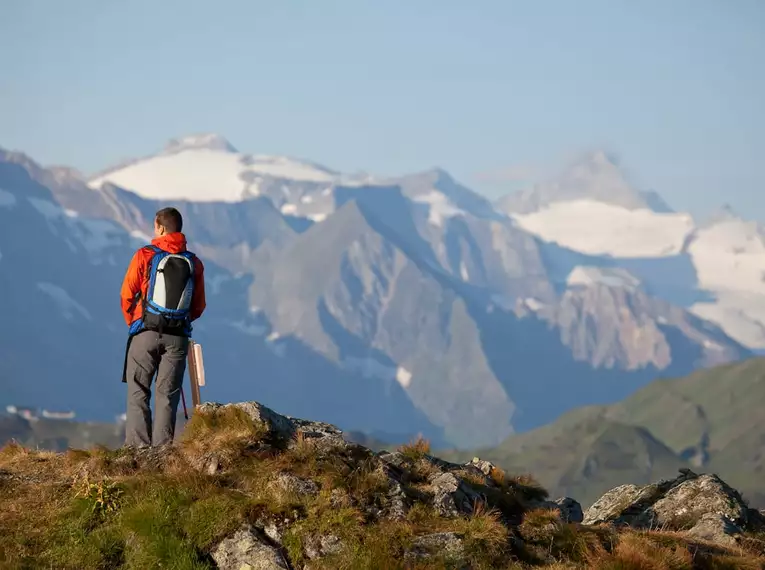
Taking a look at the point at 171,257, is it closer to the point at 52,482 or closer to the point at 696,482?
the point at 52,482

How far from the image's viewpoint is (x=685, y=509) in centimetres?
2308

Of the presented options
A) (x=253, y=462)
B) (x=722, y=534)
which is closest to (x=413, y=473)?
(x=253, y=462)

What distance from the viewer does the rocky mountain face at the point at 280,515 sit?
52.5 ft

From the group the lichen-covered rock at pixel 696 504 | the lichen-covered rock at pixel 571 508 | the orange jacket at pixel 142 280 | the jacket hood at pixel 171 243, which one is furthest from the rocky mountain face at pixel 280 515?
the lichen-covered rock at pixel 571 508

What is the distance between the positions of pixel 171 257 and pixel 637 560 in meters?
8.93

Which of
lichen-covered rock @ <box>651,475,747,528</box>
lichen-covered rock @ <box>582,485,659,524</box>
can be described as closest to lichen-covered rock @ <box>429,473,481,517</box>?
lichen-covered rock @ <box>582,485,659,524</box>

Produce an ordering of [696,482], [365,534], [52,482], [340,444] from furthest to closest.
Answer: [696,482] → [340,444] → [52,482] → [365,534]

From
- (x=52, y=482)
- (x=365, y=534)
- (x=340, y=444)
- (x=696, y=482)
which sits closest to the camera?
(x=365, y=534)

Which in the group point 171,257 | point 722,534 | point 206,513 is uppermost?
point 171,257

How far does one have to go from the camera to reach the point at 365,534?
53.3 feet

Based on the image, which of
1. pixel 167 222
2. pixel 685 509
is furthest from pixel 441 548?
pixel 685 509

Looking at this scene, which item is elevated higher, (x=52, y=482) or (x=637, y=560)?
(x=52, y=482)

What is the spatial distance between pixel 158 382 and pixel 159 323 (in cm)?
108

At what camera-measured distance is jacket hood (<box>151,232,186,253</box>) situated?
19812 millimetres
